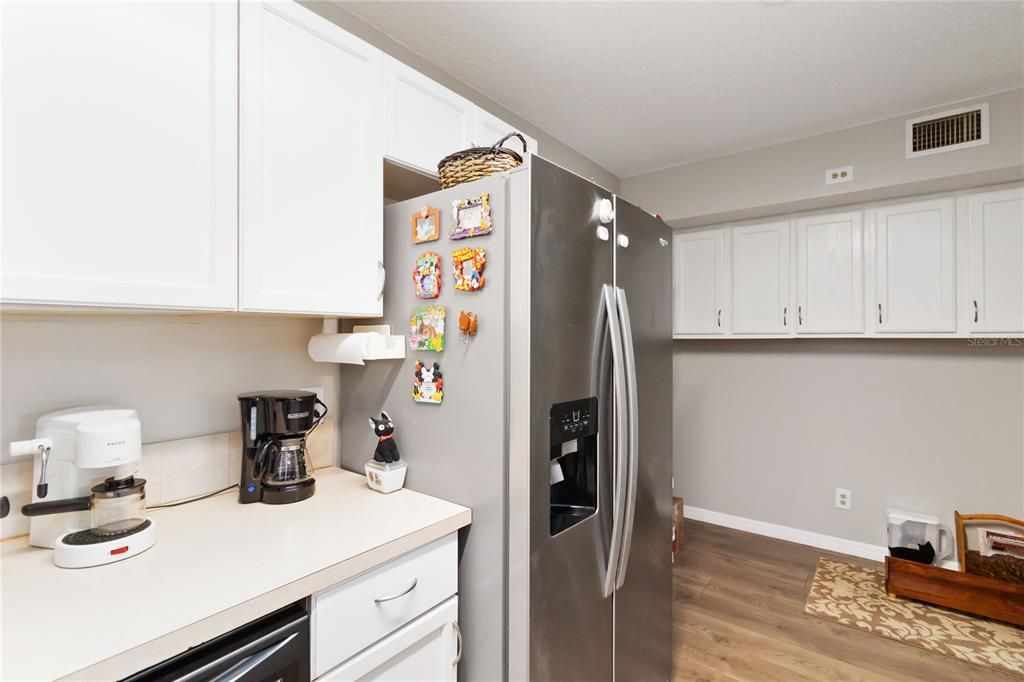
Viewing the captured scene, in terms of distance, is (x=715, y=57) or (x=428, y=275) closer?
(x=428, y=275)

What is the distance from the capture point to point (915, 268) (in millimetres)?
2752

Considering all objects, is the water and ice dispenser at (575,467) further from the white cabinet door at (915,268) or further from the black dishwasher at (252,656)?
the white cabinet door at (915,268)

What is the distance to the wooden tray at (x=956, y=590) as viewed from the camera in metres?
2.28

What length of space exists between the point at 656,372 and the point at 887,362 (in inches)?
89.4

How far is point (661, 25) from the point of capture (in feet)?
6.25

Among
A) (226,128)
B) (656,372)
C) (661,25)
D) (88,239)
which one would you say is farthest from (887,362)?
(88,239)

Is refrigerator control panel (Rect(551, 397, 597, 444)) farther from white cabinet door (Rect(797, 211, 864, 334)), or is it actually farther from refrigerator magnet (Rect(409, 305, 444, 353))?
white cabinet door (Rect(797, 211, 864, 334))

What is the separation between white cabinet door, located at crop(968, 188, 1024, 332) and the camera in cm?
248

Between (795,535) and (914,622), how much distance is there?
3.24 feet

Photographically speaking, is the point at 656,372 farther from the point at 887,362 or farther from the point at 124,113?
the point at 887,362

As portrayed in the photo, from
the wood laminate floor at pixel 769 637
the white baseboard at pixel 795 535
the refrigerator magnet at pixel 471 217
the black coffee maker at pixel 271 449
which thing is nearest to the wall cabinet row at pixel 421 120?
the refrigerator magnet at pixel 471 217

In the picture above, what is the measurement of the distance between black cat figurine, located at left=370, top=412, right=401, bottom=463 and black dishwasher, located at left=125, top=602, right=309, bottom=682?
50 centimetres

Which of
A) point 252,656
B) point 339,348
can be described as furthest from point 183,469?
point 252,656

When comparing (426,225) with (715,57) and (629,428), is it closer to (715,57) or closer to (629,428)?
(629,428)
